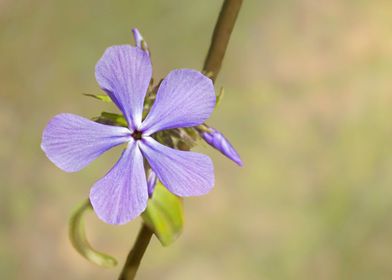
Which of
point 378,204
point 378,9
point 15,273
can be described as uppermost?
point 378,9

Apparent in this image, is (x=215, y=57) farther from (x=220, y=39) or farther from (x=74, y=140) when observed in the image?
(x=74, y=140)

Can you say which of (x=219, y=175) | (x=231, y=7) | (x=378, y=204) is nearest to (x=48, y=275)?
(x=219, y=175)

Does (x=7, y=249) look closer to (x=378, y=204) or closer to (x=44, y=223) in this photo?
(x=44, y=223)

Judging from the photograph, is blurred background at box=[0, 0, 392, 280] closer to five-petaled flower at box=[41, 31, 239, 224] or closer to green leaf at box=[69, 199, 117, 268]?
green leaf at box=[69, 199, 117, 268]

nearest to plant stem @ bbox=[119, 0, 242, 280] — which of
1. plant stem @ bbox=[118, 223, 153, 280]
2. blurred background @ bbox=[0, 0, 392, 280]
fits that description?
plant stem @ bbox=[118, 223, 153, 280]

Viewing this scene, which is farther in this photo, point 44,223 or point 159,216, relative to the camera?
point 44,223

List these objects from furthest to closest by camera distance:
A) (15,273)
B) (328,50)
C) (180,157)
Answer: (328,50) < (15,273) < (180,157)

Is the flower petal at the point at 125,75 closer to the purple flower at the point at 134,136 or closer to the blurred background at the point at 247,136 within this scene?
the purple flower at the point at 134,136
